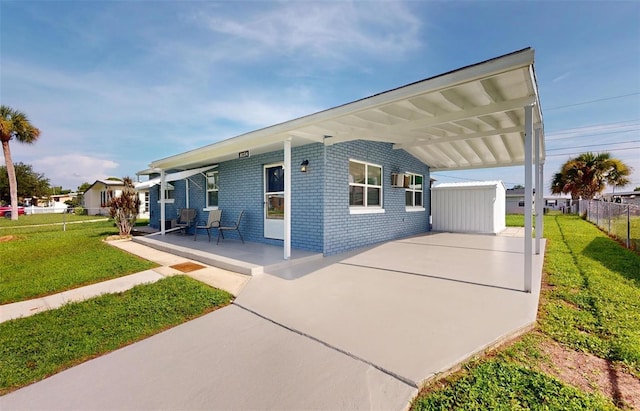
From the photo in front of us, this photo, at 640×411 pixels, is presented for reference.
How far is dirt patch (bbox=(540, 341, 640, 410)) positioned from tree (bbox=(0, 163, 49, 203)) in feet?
167

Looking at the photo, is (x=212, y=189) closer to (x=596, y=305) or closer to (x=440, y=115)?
Answer: (x=440, y=115)

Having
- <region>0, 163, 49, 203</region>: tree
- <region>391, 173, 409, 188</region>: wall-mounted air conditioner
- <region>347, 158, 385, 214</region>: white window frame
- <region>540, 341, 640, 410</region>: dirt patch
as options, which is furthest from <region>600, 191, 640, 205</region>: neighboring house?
<region>0, 163, 49, 203</region>: tree

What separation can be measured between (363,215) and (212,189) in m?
5.69

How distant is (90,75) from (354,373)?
444 inches

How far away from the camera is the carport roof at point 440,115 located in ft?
11.6

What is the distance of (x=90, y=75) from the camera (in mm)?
8672

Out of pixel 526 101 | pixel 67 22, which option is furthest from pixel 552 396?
pixel 67 22

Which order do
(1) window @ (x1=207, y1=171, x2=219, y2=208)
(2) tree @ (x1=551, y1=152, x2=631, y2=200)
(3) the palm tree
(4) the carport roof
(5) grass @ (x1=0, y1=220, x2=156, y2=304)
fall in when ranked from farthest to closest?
(3) the palm tree, (2) tree @ (x1=551, y1=152, x2=631, y2=200), (1) window @ (x1=207, y1=171, x2=219, y2=208), (5) grass @ (x1=0, y1=220, x2=156, y2=304), (4) the carport roof

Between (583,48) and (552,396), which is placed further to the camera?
(583,48)

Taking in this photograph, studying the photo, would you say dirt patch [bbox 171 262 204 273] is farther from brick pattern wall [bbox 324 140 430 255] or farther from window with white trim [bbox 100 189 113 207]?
window with white trim [bbox 100 189 113 207]

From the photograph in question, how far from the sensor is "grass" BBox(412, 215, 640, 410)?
1.92 meters

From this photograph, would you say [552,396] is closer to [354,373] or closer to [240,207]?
[354,373]

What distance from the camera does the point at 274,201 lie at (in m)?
7.88

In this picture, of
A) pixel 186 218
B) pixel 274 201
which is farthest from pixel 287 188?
pixel 186 218
